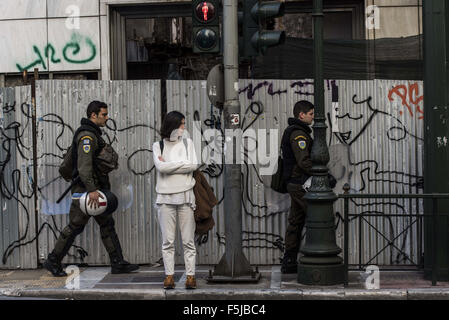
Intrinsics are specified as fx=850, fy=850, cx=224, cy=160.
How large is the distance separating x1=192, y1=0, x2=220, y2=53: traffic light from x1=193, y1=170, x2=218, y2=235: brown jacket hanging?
4.97 feet

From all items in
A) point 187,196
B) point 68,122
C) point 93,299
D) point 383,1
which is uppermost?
point 383,1

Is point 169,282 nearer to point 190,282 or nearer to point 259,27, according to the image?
point 190,282

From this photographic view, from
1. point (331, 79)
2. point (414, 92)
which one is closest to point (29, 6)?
point (331, 79)

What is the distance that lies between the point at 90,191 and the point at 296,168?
2.53 metres

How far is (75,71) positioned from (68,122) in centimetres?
214

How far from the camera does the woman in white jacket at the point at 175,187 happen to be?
31.0ft

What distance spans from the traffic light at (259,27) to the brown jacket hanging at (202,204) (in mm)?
1622

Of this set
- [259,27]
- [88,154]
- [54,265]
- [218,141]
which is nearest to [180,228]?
[88,154]

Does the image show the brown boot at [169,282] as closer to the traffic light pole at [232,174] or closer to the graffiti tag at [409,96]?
the traffic light pole at [232,174]

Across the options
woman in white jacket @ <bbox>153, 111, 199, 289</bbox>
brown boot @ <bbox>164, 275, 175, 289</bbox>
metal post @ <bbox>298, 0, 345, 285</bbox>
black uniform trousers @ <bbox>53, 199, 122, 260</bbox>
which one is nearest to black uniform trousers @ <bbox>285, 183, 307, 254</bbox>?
metal post @ <bbox>298, 0, 345, 285</bbox>

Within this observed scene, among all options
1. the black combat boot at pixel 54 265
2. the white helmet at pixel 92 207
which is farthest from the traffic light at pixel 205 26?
the black combat boot at pixel 54 265

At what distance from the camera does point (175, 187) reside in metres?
9.44

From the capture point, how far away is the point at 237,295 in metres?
9.30

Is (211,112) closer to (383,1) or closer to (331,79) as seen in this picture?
(331,79)
